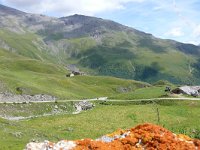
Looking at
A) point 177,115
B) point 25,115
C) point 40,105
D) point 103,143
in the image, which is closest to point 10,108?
point 25,115

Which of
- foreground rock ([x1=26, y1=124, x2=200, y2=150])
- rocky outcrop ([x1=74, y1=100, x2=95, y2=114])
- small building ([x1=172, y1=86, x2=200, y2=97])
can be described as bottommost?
rocky outcrop ([x1=74, y1=100, x2=95, y2=114])

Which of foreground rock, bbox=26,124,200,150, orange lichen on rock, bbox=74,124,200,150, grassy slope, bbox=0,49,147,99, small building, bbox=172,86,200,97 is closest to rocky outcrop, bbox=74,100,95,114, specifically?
grassy slope, bbox=0,49,147,99

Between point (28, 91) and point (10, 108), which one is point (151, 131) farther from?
point (28, 91)

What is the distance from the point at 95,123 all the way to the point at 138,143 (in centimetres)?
5528

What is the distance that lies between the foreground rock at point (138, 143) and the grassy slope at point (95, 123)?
19595 millimetres

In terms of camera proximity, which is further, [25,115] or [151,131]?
[25,115]

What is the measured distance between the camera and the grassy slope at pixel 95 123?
48.0m

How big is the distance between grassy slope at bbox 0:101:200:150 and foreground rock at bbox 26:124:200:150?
64.3ft

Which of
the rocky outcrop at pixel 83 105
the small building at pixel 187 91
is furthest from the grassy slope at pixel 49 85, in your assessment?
the small building at pixel 187 91

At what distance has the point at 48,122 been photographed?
76438 mm

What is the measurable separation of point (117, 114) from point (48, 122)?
17.3 meters

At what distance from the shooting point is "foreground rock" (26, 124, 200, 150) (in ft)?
63.9

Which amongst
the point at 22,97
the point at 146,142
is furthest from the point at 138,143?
the point at 22,97

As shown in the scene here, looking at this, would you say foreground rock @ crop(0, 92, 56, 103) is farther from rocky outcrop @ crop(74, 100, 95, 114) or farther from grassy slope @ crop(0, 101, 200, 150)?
grassy slope @ crop(0, 101, 200, 150)
